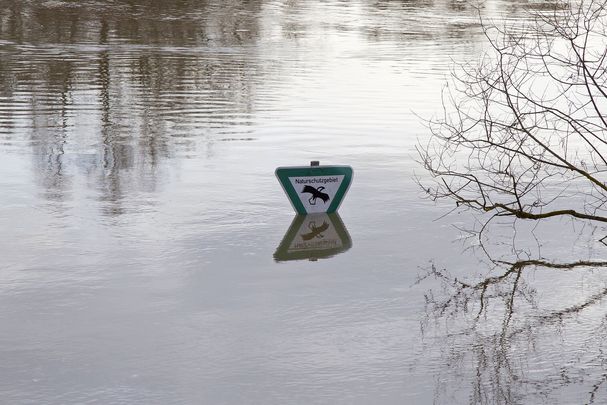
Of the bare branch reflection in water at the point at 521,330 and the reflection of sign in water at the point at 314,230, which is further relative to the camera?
the reflection of sign in water at the point at 314,230

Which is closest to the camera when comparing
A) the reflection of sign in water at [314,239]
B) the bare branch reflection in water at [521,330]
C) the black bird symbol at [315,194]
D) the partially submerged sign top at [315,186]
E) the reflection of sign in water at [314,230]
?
the bare branch reflection in water at [521,330]

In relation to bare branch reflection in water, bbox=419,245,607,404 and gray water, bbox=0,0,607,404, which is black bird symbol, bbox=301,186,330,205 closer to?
gray water, bbox=0,0,607,404

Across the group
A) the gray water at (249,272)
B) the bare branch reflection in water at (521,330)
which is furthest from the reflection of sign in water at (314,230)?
the bare branch reflection in water at (521,330)

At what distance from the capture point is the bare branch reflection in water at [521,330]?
649cm

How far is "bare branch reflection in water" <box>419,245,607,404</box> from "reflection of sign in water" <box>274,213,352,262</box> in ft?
3.13

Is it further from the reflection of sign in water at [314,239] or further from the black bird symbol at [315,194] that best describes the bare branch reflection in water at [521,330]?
the black bird symbol at [315,194]

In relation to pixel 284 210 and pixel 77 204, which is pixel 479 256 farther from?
pixel 77 204

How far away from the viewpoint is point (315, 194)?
10.7 meters

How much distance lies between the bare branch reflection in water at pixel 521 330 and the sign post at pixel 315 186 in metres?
1.74

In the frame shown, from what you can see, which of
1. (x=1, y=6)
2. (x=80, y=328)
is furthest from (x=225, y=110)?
(x=1, y=6)

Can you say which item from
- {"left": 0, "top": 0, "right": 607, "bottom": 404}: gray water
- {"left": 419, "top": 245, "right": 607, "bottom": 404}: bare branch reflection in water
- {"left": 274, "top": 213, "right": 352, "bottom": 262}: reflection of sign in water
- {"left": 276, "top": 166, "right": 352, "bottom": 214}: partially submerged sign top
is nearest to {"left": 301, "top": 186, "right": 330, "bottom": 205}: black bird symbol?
{"left": 276, "top": 166, "right": 352, "bottom": 214}: partially submerged sign top

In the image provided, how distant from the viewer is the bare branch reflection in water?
6.49m

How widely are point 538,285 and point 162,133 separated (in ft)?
23.8

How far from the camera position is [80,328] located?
7379 millimetres
